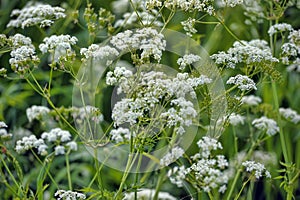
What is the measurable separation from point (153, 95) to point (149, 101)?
43mm

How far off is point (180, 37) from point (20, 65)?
119cm

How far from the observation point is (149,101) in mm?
2285

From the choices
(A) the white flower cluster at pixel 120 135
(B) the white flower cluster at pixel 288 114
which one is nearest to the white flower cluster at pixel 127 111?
(A) the white flower cluster at pixel 120 135

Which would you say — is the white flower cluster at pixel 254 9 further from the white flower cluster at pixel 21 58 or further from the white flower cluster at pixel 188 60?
the white flower cluster at pixel 21 58

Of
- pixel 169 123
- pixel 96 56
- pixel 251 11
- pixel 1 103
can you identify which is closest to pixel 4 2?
pixel 1 103

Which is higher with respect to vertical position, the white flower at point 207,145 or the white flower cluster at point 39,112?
the white flower at point 207,145

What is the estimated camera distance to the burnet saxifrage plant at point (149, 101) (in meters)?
2.37

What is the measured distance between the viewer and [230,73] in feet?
15.0

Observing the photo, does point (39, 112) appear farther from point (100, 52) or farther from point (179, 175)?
point (179, 175)

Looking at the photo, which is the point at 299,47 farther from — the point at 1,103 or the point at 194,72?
the point at 1,103

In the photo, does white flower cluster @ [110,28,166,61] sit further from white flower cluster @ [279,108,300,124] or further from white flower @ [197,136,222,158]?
white flower cluster @ [279,108,300,124]

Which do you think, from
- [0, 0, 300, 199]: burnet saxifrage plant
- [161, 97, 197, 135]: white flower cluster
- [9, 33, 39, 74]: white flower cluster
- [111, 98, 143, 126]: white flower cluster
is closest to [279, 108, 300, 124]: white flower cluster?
[0, 0, 300, 199]: burnet saxifrage plant

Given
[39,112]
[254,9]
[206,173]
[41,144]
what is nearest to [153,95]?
[206,173]

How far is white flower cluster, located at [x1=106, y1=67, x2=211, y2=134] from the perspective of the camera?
90.0 inches
